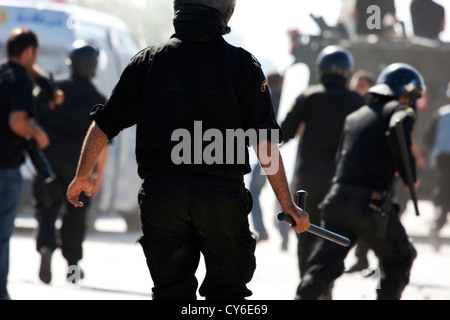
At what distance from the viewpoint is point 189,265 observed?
190 inches

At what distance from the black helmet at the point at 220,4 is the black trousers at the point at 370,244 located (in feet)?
7.63

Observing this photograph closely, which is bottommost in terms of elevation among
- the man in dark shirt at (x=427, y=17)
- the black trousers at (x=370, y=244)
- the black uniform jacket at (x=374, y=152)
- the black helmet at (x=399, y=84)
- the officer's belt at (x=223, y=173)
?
the black trousers at (x=370, y=244)

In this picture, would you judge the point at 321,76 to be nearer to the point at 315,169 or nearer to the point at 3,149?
the point at 315,169

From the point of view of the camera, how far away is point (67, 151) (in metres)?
9.05

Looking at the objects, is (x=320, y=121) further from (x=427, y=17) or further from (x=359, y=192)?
(x=427, y=17)

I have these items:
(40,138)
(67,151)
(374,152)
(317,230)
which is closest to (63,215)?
(67,151)

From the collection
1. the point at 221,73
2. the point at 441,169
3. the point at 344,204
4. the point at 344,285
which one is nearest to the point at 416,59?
the point at 441,169

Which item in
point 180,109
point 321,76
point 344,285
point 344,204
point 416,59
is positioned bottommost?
point 344,285

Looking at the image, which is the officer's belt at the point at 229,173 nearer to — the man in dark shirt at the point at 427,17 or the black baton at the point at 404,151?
the black baton at the point at 404,151

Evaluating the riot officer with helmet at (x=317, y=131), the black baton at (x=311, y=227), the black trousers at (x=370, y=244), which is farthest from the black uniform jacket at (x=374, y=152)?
the black baton at (x=311, y=227)

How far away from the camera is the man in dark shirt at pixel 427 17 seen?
50.7ft

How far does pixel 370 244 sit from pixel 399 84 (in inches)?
46.1

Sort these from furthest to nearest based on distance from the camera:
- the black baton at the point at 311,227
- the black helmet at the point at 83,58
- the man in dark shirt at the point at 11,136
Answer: the black helmet at the point at 83,58 < the man in dark shirt at the point at 11,136 < the black baton at the point at 311,227
